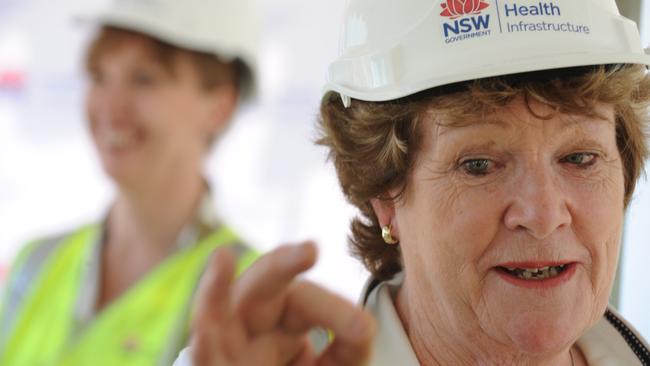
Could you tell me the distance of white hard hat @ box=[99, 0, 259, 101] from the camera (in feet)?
9.75

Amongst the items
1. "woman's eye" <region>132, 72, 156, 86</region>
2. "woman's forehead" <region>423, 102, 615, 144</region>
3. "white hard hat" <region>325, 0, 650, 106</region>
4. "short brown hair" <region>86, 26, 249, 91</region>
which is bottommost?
"woman's forehead" <region>423, 102, 615, 144</region>

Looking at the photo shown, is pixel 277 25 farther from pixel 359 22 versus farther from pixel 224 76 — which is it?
pixel 359 22

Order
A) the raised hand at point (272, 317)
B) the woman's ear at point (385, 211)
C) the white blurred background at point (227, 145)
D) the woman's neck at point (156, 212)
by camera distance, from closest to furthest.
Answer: the raised hand at point (272, 317) < the woman's ear at point (385, 211) < the woman's neck at point (156, 212) < the white blurred background at point (227, 145)

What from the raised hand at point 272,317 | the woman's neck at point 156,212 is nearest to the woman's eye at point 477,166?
the raised hand at point 272,317

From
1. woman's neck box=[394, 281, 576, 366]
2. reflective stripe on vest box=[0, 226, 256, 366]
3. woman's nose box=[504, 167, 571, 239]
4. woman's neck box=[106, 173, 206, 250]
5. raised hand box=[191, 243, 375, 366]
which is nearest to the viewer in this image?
raised hand box=[191, 243, 375, 366]

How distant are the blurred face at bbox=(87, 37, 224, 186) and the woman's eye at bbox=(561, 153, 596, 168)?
5.94 ft

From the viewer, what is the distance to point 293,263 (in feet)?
3.04

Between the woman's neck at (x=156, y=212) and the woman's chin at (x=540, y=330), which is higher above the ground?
the woman's neck at (x=156, y=212)

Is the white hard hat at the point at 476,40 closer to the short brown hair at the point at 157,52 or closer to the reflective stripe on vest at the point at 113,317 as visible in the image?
the reflective stripe on vest at the point at 113,317

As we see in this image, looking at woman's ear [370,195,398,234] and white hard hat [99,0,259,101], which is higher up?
white hard hat [99,0,259,101]

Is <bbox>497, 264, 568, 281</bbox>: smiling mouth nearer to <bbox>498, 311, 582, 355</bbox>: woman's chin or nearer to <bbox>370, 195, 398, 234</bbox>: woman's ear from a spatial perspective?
<bbox>498, 311, 582, 355</bbox>: woman's chin

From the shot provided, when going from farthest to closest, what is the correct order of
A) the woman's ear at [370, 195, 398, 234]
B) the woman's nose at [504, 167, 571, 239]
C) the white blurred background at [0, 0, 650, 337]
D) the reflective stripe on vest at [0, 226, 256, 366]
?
the white blurred background at [0, 0, 650, 337], the reflective stripe on vest at [0, 226, 256, 366], the woman's ear at [370, 195, 398, 234], the woman's nose at [504, 167, 571, 239]

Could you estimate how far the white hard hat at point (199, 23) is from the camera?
9.75 feet

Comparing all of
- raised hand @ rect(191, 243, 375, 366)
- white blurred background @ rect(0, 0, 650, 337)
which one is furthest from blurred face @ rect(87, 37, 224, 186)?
raised hand @ rect(191, 243, 375, 366)
